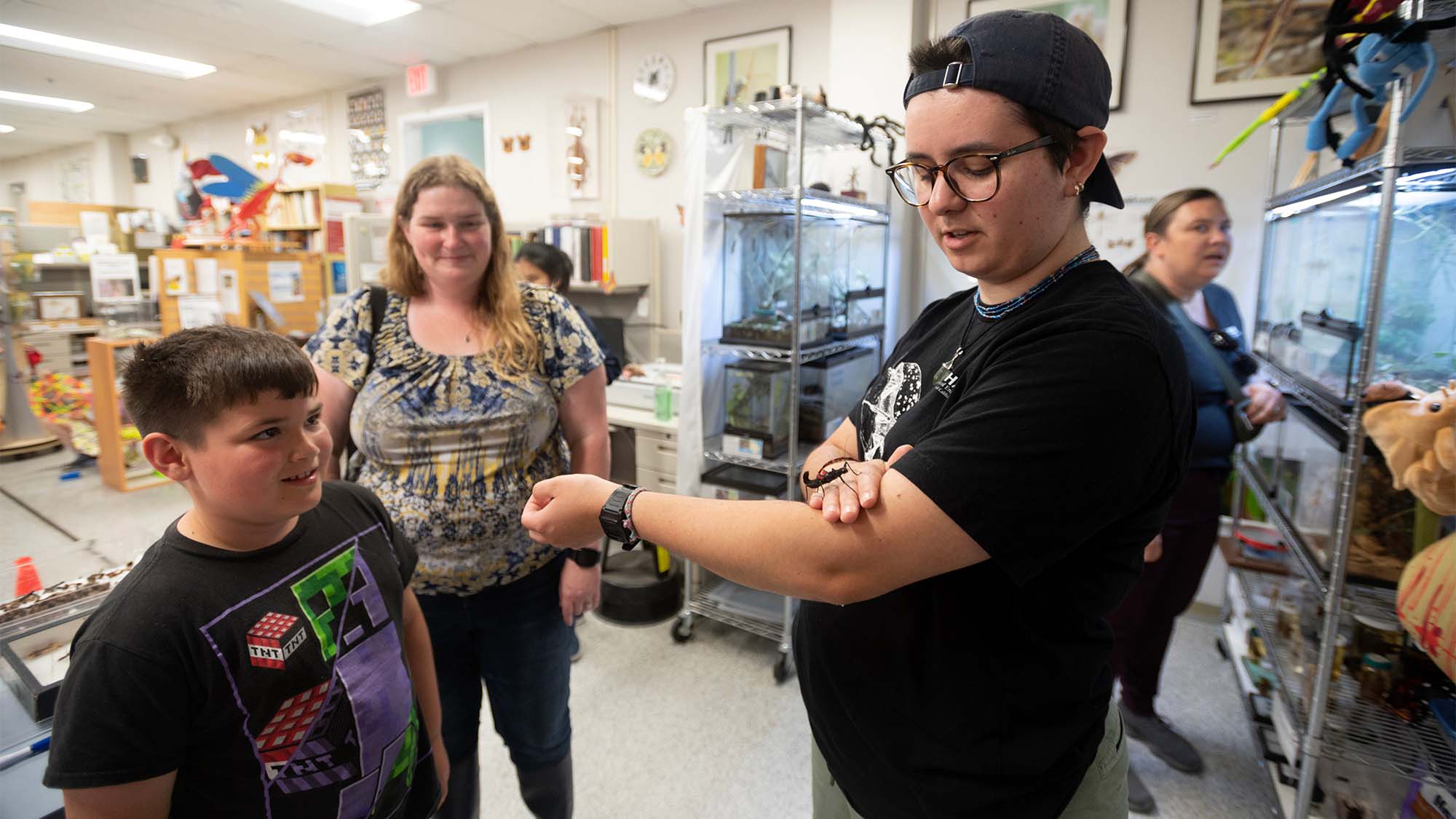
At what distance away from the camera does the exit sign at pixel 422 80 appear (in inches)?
206

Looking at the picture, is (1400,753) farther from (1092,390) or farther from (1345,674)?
(1092,390)

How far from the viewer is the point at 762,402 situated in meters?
2.69

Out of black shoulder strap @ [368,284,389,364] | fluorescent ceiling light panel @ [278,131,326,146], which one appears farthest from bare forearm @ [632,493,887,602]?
fluorescent ceiling light panel @ [278,131,326,146]

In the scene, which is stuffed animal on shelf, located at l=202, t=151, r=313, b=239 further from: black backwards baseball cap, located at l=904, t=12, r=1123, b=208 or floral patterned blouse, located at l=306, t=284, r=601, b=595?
black backwards baseball cap, located at l=904, t=12, r=1123, b=208

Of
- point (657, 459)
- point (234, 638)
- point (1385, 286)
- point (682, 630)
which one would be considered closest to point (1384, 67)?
point (1385, 286)

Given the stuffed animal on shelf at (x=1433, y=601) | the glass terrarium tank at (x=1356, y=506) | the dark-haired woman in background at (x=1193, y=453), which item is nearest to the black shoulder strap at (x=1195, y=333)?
the dark-haired woman in background at (x=1193, y=453)

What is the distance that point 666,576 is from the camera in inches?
122

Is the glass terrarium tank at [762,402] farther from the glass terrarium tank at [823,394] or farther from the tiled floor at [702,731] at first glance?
the tiled floor at [702,731]

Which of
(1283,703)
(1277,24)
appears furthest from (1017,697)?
(1277,24)

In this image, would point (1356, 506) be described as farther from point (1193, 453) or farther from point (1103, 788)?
point (1103, 788)

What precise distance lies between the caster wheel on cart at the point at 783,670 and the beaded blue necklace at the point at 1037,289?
2.07 meters

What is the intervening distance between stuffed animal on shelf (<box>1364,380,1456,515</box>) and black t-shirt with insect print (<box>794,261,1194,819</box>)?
78 cm

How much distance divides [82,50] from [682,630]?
7.95ft

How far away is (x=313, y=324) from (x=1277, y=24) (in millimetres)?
5399
